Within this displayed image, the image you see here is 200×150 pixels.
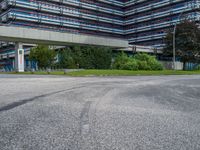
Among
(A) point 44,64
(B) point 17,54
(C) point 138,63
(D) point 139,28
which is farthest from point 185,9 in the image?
(B) point 17,54

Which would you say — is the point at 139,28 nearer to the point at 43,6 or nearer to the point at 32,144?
the point at 43,6

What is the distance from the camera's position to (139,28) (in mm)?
80125

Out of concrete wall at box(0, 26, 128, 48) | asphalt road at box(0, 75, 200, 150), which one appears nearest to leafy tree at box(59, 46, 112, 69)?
concrete wall at box(0, 26, 128, 48)

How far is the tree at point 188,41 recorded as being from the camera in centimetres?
4541

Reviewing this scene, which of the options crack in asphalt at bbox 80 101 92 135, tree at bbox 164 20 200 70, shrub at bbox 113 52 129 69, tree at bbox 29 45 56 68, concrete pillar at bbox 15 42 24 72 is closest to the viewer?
crack in asphalt at bbox 80 101 92 135

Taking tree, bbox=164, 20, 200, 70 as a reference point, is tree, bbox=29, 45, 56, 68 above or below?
below

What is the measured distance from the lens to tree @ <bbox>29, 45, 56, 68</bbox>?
1458 inches

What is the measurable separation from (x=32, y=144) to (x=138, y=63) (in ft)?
111

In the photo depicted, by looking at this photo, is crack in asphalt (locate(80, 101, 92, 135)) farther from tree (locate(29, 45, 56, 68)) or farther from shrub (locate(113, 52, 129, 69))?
tree (locate(29, 45, 56, 68))

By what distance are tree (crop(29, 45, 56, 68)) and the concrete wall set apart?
9.15 ft

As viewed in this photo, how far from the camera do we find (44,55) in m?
37.0

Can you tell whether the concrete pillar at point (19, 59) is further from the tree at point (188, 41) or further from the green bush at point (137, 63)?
the tree at point (188, 41)

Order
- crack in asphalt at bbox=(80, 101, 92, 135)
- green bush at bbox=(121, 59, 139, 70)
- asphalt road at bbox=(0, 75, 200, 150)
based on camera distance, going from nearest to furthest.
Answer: asphalt road at bbox=(0, 75, 200, 150) → crack in asphalt at bbox=(80, 101, 92, 135) → green bush at bbox=(121, 59, 139, 70)

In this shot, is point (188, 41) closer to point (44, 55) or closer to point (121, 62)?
point (121, 62)
